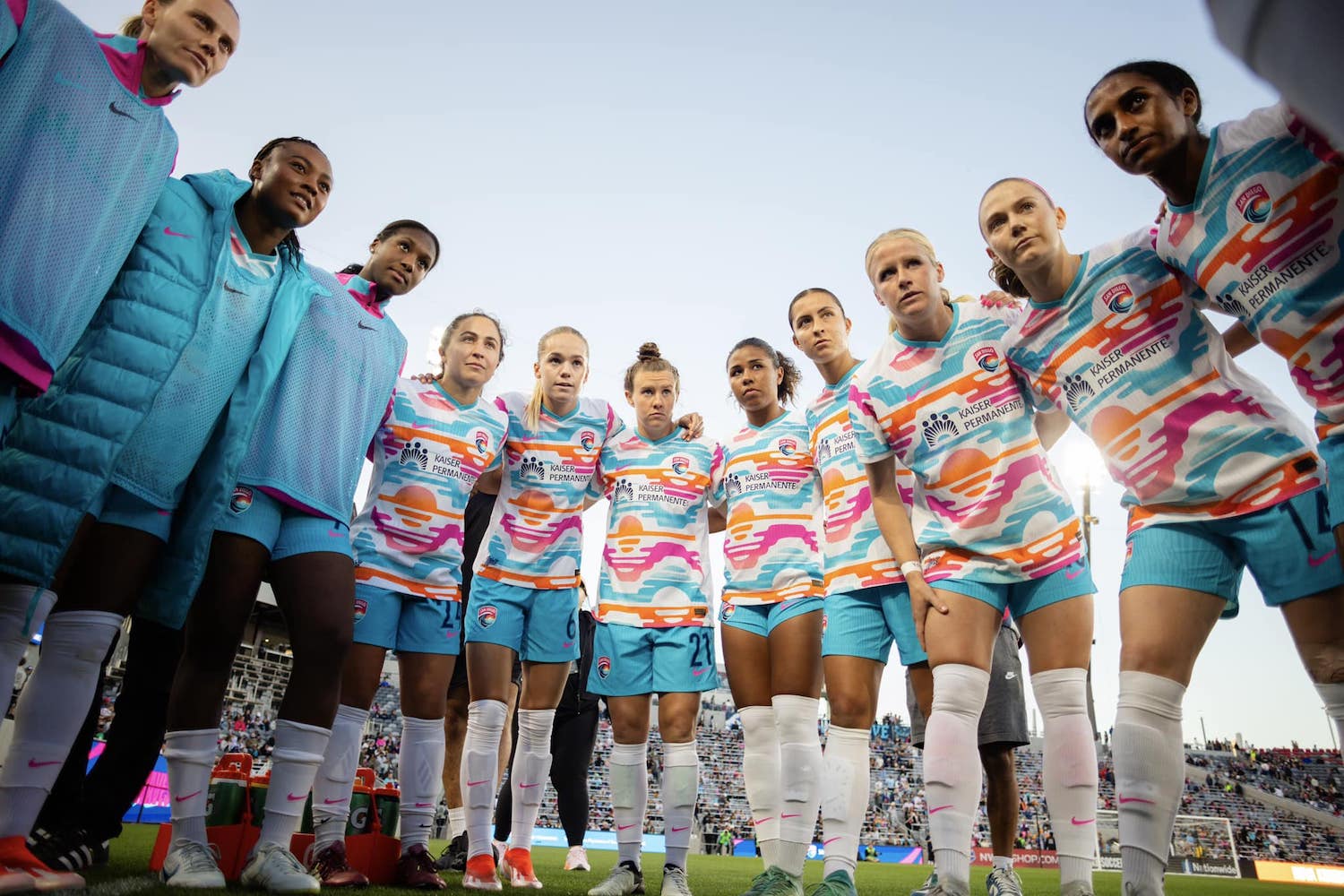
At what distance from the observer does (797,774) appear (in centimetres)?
411

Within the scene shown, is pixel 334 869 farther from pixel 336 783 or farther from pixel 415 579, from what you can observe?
pixel 415 579

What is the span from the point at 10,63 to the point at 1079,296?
363 centimetres

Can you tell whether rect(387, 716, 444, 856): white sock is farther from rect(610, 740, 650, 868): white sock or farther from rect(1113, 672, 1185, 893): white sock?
rect(1113, 672, 1185, 893): white sock

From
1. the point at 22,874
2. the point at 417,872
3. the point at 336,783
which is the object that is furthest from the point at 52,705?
the point at 417,872

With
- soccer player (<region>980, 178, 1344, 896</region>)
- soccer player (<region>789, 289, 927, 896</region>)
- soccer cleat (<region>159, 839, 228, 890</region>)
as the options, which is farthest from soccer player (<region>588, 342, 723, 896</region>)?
soccer player (<region>980, 178, 1344, 896</region>)

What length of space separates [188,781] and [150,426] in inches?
52.0

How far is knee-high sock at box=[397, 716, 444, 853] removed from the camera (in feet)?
13.7

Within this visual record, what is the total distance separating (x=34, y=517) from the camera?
253 centimetres

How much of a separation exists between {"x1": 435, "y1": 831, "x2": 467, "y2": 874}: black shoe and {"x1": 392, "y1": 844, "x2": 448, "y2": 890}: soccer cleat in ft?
5.58

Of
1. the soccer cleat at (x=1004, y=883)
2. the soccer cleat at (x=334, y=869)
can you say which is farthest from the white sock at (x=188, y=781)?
the soccer cleat at (x=1004, y=883)

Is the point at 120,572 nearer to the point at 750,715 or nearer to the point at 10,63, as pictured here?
the point at 10,63

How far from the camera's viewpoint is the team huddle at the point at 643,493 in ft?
8.18

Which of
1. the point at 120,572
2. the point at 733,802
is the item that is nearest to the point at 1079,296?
the point at 120,572

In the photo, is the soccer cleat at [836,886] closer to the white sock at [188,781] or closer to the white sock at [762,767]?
the white sock at [762,767]
